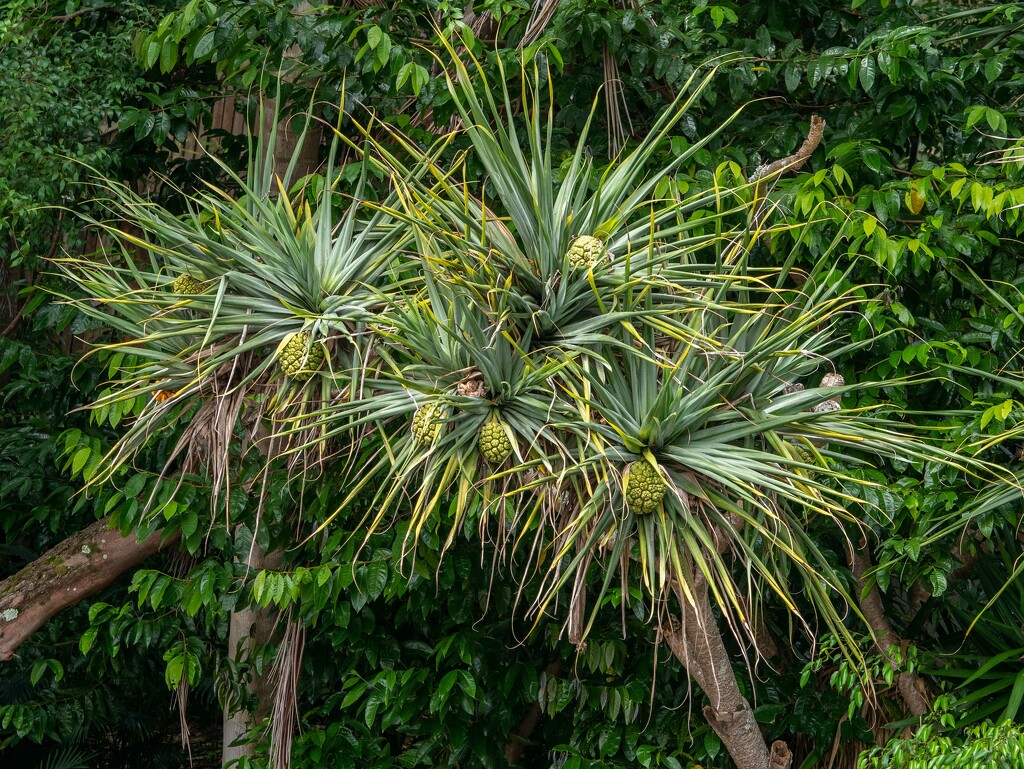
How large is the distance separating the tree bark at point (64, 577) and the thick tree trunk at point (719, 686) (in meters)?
1.98

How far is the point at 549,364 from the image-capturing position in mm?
2227

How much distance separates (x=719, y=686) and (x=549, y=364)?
108 centimetres

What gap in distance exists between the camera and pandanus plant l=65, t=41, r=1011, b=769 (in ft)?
7.21

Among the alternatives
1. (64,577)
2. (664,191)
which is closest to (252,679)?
(64,577)

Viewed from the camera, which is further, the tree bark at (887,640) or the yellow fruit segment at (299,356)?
the tree bark at (887,640)

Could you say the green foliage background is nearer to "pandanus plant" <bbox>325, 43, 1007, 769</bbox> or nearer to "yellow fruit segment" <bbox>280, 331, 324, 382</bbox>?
"pandanus plant" <bbox>325, 43, 1007, 769</bbox>

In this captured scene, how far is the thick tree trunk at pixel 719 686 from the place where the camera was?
8.53 feet

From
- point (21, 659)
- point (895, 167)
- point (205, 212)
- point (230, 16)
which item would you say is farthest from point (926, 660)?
point (21, 659)

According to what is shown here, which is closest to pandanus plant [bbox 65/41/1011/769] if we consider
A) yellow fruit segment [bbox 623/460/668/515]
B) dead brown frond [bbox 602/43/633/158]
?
yellow fruit segment [bbox 623/460/668/515]

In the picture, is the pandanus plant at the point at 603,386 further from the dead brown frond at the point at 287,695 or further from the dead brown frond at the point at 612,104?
the dead brown frond at the point at 287,695

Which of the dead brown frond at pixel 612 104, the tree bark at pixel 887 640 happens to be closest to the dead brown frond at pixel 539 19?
the dead brown frond at pixel 612 104

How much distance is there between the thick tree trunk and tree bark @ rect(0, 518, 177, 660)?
1982 mm

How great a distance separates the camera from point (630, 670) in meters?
3.89

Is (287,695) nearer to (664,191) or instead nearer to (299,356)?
(299,356)
